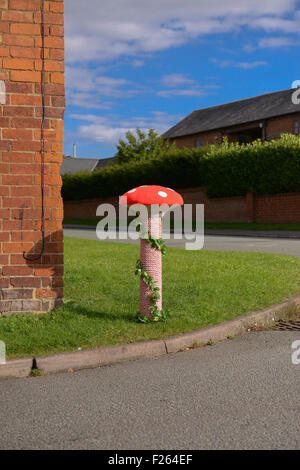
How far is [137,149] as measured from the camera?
4788cm

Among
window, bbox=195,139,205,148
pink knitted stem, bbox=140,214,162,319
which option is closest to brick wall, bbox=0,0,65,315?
pink knitted stem, bbox=140,214,162,319

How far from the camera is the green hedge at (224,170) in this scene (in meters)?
26.1

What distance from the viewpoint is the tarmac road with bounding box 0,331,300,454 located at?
9.53 feet

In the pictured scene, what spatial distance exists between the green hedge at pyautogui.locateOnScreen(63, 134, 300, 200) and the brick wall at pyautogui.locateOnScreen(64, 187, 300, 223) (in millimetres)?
400

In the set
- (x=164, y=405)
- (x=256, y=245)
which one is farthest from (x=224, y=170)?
(x=164, y=405)

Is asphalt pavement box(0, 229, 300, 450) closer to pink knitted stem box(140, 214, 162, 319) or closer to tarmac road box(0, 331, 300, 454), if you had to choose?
tarmac road box(0, 331, 300, 454)

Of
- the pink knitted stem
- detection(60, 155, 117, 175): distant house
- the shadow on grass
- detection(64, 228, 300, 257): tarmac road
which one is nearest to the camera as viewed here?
the pink knitted stem

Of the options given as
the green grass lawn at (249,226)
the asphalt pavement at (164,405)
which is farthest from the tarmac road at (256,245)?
the asphalt pavement at (164,405)

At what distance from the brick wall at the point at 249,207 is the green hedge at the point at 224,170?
0.40 m

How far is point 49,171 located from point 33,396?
2.68m

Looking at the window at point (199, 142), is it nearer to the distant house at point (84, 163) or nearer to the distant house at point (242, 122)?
the distant house at point (242, 122)

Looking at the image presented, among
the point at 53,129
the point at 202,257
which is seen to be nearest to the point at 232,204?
the point at 202,257

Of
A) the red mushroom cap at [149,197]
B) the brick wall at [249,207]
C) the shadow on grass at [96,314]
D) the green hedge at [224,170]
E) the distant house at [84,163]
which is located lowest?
the shadow on grass at [96,314]
